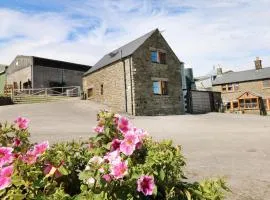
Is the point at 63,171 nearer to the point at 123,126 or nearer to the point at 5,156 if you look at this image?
the point at 5,156

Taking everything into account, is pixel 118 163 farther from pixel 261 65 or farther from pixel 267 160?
pixel 261 65

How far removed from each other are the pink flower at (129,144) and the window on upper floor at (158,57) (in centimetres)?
2465

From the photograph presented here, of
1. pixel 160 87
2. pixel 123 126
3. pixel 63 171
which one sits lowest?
pixel 63 171

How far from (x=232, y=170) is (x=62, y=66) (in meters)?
35.9

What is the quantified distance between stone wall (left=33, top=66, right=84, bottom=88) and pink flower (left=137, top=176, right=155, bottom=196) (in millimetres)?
37346

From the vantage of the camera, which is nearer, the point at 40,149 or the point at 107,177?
the point at 107,177

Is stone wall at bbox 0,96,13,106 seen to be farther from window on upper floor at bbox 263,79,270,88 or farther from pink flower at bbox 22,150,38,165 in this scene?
window on upper floor at bbox 263,79,270,88

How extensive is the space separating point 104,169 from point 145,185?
0.36 m

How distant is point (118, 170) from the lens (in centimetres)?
215

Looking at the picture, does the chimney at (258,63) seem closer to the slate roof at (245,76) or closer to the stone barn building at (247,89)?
the stone barn building at (247,89)

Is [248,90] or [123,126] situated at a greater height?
[248,90]

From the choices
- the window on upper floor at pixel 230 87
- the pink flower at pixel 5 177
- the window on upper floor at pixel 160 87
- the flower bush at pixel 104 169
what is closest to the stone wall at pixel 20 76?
the window on upper floor at pixel 160 87

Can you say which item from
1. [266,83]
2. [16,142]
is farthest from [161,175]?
[266,83]

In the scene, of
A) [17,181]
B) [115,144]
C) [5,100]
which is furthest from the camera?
[5,100]
